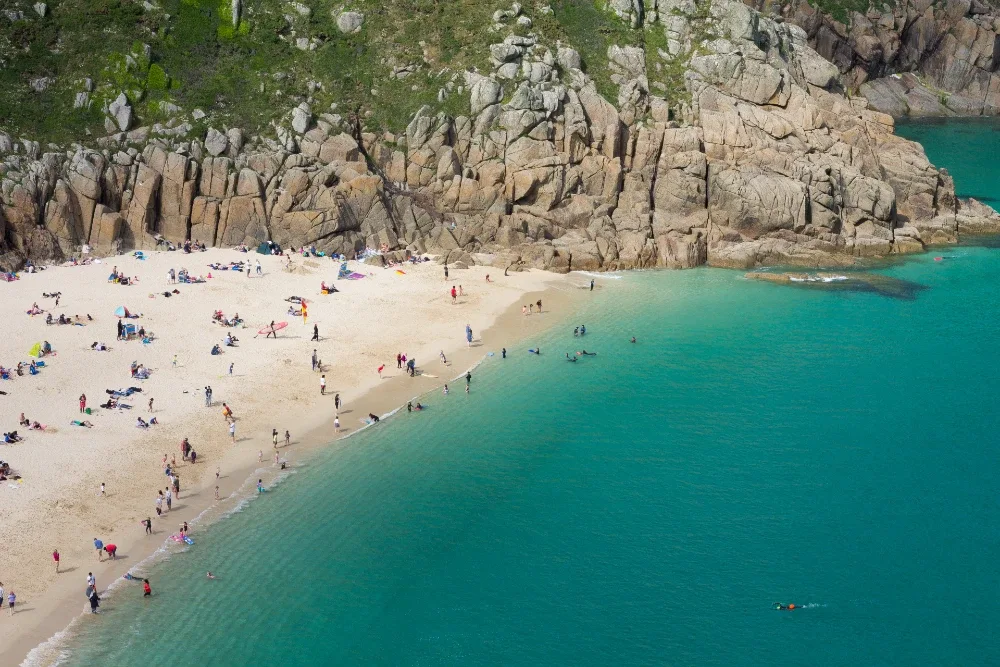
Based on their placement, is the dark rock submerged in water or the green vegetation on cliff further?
the green vegetation on cliff

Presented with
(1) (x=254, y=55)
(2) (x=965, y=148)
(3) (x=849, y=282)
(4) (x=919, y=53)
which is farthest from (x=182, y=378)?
Result: (4) (x=919, y=53)

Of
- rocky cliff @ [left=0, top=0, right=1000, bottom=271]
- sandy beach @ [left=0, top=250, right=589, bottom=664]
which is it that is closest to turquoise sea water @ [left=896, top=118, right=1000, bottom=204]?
rocky cliff @ [left=0, top=0, right=1000, bottom=271]

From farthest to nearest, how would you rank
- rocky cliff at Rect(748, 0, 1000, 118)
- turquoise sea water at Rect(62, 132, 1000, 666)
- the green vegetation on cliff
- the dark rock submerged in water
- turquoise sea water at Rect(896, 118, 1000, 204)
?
rocky cliff at Rect(748, 0, 1000, 118), turquoise sea water at Rect(896, 118, 1000, 204), the green vegetation on cliff, the dark rock submerged in water, turquoise sea water at Rect(62, 132, 1000, 666)

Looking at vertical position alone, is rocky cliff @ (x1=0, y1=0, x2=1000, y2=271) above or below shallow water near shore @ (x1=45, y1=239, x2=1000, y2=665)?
above

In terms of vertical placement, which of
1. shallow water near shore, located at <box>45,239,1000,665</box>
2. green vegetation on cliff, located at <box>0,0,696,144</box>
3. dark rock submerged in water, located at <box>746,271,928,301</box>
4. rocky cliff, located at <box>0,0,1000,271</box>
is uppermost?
green vegetation on cliff, located at <box>0,0,696,144</box>

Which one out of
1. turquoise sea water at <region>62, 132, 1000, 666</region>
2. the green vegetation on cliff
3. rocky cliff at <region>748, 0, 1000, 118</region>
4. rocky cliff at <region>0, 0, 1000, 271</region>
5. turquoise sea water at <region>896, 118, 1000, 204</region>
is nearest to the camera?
turquoise sea water at <region>62, 132, 1000, 666</region>

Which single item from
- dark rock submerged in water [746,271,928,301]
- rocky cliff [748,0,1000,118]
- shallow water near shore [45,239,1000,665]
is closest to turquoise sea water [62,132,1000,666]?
shallow water near shore [45,239,1000,665]

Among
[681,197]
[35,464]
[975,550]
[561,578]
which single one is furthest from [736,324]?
[35,464]

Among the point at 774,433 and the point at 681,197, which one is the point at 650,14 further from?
the point at 774,433

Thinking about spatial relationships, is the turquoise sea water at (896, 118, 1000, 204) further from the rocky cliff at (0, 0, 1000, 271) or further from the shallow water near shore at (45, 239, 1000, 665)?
the shallow water near shore at (45, 239, 1000, 665)
